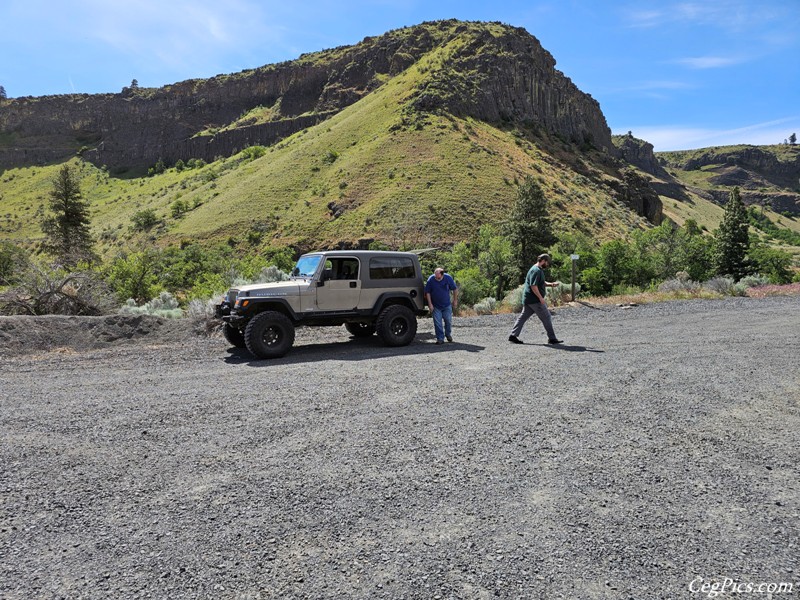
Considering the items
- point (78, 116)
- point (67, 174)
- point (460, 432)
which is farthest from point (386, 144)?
point (78, 116)

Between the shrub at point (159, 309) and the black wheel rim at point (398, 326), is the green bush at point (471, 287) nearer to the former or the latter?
the black wheel rim at point (398, 326)

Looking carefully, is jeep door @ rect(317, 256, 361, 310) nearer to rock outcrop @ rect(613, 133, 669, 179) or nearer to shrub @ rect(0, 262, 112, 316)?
shrub @ rect(0, 262, 112, 316)

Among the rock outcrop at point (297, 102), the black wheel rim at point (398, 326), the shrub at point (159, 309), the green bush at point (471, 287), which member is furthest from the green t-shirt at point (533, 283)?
the rock outcrop at point (297, 102)

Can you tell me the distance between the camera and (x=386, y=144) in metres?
63.5

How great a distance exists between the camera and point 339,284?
10148mm

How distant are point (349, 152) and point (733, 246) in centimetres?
4697

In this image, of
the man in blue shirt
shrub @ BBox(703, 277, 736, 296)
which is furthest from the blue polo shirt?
shrub @ BBox(703, 277, 736, 296)

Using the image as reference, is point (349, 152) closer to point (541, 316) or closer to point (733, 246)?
point (733, 246)

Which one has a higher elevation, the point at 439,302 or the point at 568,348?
the point at 439,302

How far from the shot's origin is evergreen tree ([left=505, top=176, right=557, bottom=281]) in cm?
4144

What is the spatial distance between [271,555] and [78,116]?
187514 millimetres

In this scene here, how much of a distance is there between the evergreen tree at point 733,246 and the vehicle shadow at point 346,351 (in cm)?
3857

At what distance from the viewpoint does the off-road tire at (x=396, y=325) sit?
1045 centimetres

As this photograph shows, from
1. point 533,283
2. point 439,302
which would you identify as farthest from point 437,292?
point 533,283
